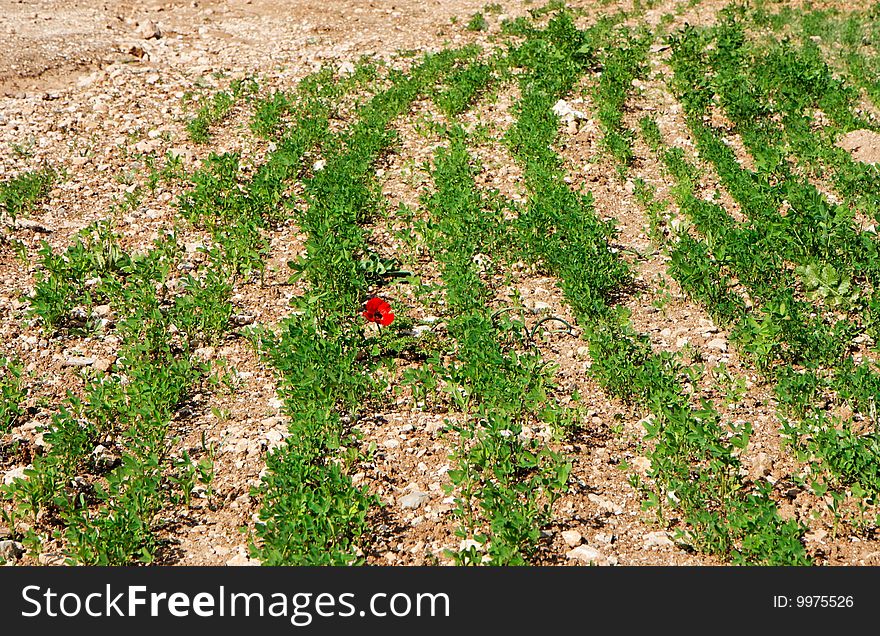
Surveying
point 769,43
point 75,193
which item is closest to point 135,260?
point 75,193

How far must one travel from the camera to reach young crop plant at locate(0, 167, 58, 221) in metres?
9.82

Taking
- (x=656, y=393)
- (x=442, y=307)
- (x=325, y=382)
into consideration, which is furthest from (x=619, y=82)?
(x=325, y=382)

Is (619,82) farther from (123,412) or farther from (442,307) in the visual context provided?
(123,412)

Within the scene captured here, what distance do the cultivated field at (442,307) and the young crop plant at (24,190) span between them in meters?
0.05

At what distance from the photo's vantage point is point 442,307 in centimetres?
822

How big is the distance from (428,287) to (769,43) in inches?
402

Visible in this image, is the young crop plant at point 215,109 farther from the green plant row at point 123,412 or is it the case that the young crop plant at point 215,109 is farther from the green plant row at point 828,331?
the green plant row at point 828,331

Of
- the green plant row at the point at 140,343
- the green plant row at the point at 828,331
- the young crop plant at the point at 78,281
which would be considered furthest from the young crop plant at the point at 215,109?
the green plant row at the point at 828,331

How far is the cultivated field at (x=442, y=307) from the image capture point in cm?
573

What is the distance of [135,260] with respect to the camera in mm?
8578

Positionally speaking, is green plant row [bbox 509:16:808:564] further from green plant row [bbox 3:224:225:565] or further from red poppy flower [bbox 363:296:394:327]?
green plant row [bbox 3:224:225:565]

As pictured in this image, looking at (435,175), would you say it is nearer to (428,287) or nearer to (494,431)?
(428,287)

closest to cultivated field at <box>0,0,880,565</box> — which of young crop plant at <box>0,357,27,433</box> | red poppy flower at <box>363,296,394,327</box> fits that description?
young crop plant at <box>0,357,27,433</box>

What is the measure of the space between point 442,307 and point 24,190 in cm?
517
